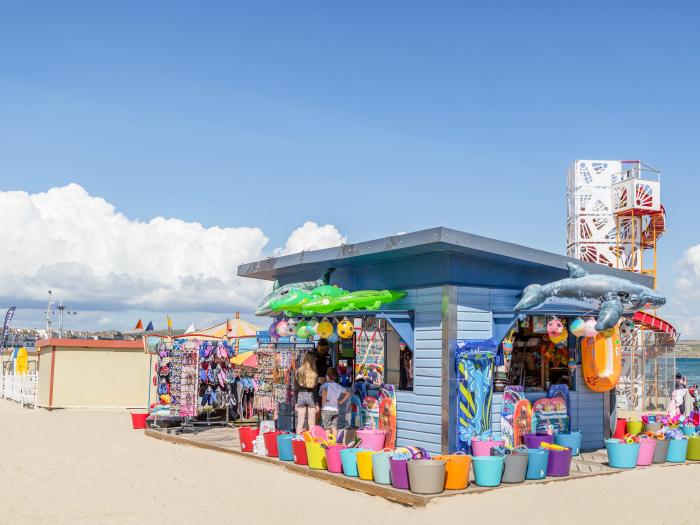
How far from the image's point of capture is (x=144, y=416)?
17.2 meters

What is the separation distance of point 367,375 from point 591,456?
12.6 feet

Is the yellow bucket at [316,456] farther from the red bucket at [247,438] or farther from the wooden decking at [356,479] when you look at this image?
the red bucket at [247,438]

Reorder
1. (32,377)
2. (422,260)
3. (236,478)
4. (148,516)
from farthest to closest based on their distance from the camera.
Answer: (32,377), (422,260), (236,478), (148,516)

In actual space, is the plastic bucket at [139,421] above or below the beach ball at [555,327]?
below

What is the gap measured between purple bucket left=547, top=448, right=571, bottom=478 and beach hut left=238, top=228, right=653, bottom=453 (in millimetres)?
1125

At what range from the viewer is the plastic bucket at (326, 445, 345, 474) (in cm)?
1045

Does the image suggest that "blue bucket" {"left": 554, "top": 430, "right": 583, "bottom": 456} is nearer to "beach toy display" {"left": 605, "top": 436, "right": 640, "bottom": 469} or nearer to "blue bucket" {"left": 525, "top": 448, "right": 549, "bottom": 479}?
"beach toy display" {"left": 605, "top": 436, "right": 640, "bottom": 469}

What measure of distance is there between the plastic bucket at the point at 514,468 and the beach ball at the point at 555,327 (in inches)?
101

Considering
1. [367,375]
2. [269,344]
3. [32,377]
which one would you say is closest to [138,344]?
[32,377]

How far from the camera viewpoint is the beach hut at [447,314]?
440 inches

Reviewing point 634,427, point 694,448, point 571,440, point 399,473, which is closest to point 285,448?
point 399,473

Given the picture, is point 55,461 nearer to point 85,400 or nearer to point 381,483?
point 381,483

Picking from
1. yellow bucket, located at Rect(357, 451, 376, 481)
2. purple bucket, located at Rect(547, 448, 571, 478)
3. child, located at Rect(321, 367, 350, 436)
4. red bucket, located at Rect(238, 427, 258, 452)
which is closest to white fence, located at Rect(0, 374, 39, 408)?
red bucket, located at Rect(238, 427, 258, 452)

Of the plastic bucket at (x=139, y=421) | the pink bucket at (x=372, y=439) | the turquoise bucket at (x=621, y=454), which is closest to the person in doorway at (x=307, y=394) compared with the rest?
the pink bucket at (x=372, y=439)
